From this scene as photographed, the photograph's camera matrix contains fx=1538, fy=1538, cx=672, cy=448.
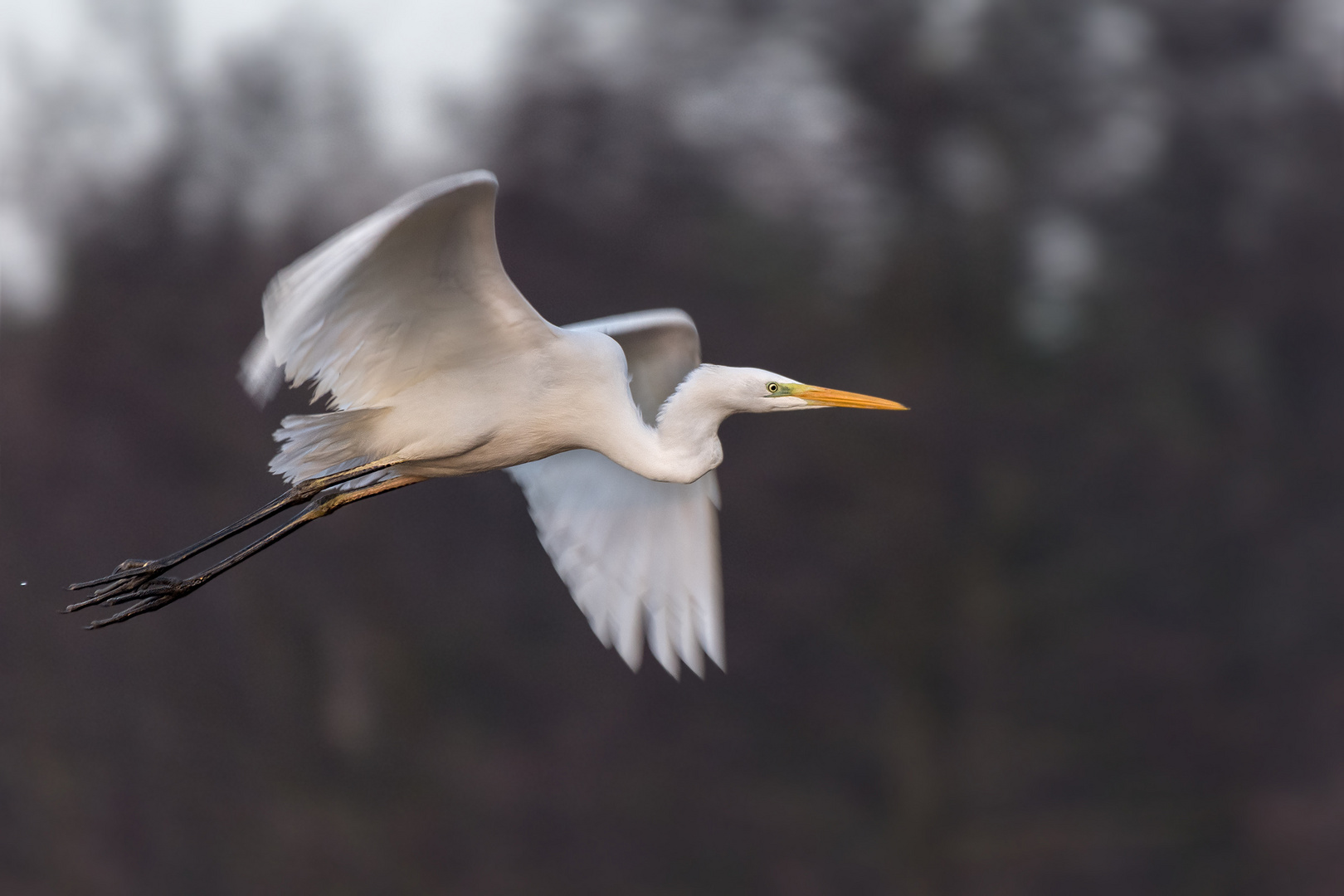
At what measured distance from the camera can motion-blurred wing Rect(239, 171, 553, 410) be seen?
327 cm

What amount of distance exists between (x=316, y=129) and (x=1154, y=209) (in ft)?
28.5

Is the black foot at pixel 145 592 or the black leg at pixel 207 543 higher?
the black leg at pixel 207 543

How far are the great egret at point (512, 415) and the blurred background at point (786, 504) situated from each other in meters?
9.62

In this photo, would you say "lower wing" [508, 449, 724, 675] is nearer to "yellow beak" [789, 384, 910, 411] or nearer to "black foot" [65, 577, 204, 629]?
"yellow beak" [789, 384, 910, 411]

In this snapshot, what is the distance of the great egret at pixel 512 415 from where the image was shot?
391cm

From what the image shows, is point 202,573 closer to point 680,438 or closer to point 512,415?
point 512,415

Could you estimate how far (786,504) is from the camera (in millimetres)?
15102

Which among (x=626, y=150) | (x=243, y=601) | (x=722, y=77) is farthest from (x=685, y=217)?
(x=243, y=601)

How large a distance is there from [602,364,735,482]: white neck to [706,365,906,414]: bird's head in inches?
1.3

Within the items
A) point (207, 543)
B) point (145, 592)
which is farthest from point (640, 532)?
point (145, 592)

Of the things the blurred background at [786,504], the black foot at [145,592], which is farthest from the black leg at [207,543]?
the blurred background at [786,504]

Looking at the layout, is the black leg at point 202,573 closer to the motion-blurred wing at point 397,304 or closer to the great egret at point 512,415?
the great egret at point 512,415

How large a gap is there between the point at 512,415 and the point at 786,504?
10957mm

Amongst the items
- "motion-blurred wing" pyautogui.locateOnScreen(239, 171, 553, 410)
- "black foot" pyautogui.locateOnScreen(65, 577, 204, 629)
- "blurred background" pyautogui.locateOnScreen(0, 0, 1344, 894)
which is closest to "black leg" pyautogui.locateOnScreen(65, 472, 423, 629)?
"black foot" pyautogui.locateOnScreen(65, 577, 204, 629)
